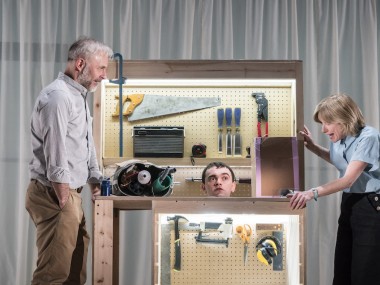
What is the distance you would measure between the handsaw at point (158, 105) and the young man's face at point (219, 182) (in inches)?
21.6

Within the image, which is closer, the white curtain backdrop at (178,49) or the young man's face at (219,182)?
the young man's face at (219,182)

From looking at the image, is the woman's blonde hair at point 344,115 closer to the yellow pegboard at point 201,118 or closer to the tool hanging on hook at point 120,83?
the yellow pegboard at point 201,118

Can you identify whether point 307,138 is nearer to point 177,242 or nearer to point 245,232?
point 245,232

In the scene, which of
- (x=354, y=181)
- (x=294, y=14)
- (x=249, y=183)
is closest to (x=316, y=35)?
(x=294, y=14)

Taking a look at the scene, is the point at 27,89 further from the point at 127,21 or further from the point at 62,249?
the point at 62,249

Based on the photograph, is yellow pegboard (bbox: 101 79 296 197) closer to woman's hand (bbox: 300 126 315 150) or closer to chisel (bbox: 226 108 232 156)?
chisel (bbox: 226 108 232 156)

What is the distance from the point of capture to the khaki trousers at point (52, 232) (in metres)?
3.09

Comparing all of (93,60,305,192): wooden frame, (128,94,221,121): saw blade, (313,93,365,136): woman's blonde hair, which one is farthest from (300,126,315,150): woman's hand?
(128,94,221,121): saw blade

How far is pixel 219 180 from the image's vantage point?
3.90 metres

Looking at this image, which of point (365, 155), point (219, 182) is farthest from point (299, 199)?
point (219, 182)

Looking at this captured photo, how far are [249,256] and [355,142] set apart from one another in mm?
1013

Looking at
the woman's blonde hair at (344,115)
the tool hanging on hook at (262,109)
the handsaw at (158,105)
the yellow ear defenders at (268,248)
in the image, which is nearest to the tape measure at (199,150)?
the handsaw at (158,105)

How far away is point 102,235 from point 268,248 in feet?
3.50

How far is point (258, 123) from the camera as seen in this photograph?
4.21 m
